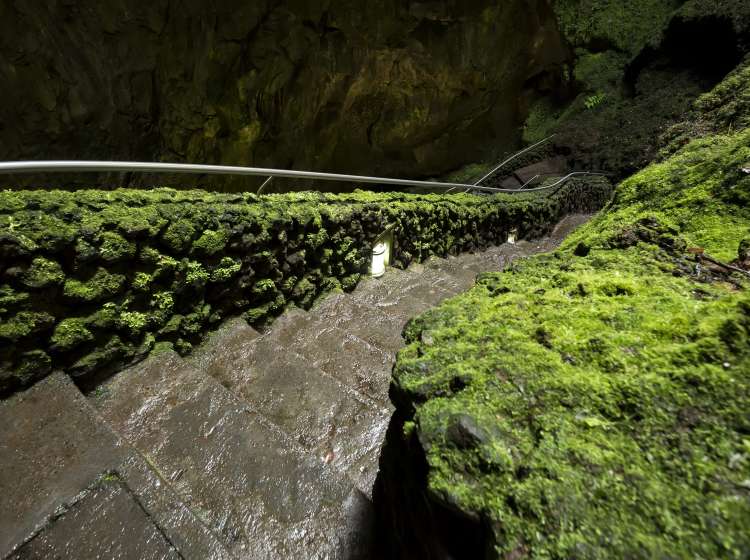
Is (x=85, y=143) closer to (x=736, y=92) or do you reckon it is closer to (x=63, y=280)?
(x=63, y=280)

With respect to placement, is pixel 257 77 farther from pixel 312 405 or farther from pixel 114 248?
pixel 312 405

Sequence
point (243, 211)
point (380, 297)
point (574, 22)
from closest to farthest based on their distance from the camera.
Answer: point (243, 211), point (380, 297), point (574, 22)

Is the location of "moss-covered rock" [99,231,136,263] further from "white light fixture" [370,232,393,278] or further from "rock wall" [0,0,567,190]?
"rock wall" [0,0,567,190]

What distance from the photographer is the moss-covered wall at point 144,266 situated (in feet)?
4.39

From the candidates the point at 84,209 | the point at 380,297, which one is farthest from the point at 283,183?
the point at 84,209

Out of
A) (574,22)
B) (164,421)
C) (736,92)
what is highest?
(574,22)

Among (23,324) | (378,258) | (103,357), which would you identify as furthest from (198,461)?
(378,258)

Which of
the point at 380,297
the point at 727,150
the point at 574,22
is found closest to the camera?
the point at 727,150

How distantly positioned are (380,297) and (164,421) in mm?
2031

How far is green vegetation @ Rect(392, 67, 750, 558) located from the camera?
503 mm

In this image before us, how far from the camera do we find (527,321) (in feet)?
3.09

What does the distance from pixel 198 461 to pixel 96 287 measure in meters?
0.89

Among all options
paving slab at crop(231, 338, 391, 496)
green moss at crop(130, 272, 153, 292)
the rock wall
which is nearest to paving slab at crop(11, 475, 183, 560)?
paving slab at crop(231, 338, 391, 496)

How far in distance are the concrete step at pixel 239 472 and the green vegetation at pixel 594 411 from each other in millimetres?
648
